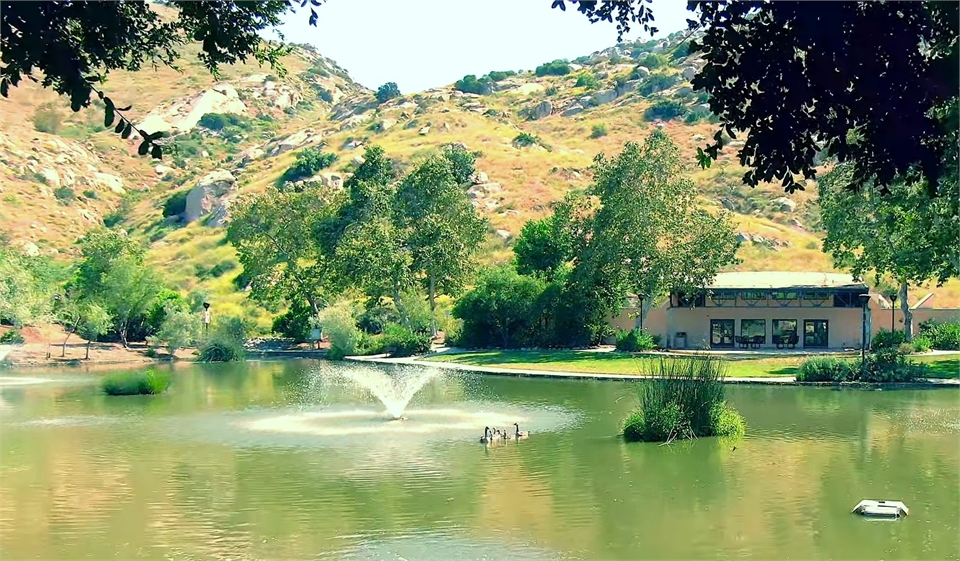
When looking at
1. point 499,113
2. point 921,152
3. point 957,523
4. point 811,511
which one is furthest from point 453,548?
point 499,113

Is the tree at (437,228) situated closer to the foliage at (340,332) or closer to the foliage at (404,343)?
the foliage at (404,343)

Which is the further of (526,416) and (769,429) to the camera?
(526,416)

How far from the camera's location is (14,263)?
197 feet

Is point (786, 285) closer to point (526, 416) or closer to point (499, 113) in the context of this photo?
point (526, 416)

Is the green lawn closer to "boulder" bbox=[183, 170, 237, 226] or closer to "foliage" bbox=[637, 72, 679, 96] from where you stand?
"boulder" bbox=[183, 170, 237, 226]

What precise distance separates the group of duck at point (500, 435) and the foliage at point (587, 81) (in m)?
123

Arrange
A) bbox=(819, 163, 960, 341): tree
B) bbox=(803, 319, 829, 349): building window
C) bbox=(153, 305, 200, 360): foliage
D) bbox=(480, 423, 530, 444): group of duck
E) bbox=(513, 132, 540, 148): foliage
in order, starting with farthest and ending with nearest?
bbox=(513, 132, 540, 148): foliage, bbox=(153, 305, 200, 360): foliage, bbox=(803, 319, 829, 349): building window, bbox=(819, 163, 960, 341): tree, bbox=(480, 423, 530, 444): group of duck

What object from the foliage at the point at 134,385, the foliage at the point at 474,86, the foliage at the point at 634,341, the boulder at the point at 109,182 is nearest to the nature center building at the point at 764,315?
the foliage at the point at 634,341

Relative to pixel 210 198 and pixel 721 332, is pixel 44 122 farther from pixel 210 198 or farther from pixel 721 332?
pixel 721 332

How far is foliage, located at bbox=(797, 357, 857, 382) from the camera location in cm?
3775

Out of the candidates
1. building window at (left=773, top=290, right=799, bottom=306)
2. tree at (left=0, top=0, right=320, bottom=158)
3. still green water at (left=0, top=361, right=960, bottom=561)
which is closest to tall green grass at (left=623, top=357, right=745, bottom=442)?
still green water at (left=0, top=361, right=960, bottom=561)

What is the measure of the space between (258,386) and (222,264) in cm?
5216

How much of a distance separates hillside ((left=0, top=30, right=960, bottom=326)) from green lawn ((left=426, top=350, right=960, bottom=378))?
24890mm

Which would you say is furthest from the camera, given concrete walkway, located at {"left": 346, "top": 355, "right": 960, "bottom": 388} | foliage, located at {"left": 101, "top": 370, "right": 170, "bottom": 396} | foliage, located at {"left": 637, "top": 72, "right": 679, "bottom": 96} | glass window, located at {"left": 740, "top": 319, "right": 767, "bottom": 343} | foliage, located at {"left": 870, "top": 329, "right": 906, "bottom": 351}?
foliage, located at {"left": 637, "top": 72, "right": 679, "bottom": 96}
